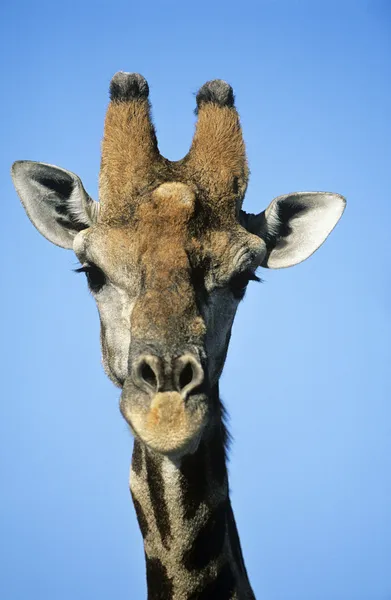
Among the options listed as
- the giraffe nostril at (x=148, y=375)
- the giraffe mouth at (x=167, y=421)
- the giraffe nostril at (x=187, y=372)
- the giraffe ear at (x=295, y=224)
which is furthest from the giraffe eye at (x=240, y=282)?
the giraffe mouth at (x=167, y=421)

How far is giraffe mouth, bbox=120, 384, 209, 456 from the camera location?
673 centimetres

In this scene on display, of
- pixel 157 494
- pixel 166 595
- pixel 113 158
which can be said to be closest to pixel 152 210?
pixel 113 158

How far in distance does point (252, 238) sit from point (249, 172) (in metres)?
1.17

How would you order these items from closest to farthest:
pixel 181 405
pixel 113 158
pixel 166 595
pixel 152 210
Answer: pixel 181 405
pixel 166 595
pixel 152 210
pixel 113 158

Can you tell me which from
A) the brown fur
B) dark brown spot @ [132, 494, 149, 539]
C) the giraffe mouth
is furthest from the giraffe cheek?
the brown fur

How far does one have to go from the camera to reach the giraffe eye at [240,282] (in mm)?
8453

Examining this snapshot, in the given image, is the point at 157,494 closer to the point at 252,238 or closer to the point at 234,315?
the point at 234,315

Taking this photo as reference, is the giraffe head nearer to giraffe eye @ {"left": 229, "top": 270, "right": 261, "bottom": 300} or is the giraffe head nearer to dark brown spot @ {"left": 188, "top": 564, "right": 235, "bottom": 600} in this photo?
giraffe eye @ {"left": 229, "top": 270, "right": 261, "bottom": 300}

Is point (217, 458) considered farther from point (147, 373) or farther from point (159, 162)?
point (159, 162)

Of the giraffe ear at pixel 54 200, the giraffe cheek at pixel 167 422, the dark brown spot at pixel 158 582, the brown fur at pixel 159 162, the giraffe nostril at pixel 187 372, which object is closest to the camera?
the giraffe cheek at pixel 167 422

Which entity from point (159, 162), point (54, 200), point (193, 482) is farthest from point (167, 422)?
point (54, 200)

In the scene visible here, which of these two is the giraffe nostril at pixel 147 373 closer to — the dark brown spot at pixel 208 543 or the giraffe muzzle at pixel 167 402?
the giraffe muzzle at pixel 167 402

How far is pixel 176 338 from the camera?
707cm

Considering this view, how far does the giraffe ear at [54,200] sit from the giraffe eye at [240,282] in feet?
6.42
